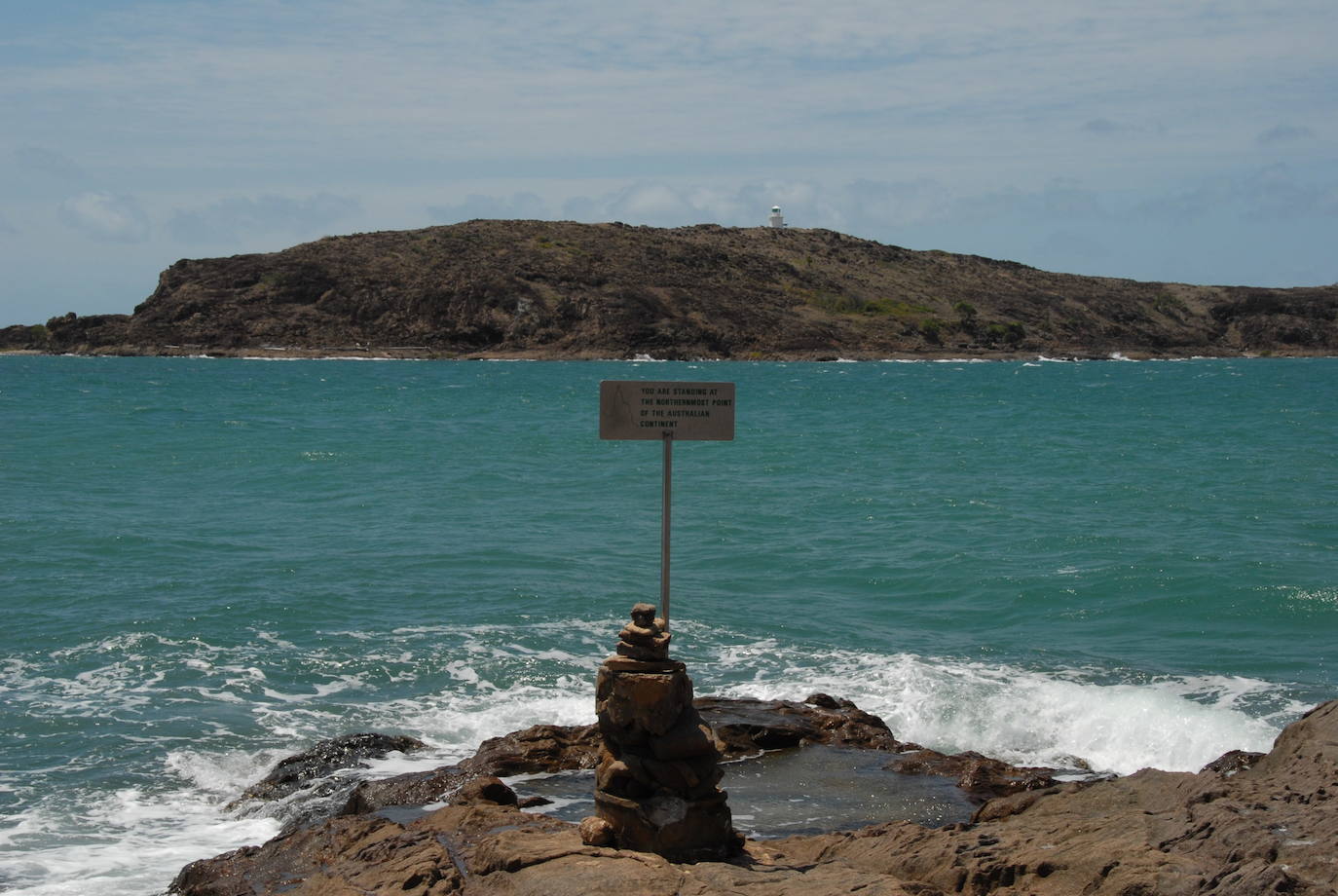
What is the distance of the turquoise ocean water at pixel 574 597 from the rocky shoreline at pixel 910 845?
0.97 m

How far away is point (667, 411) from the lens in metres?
8.75

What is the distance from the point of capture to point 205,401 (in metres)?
56.2

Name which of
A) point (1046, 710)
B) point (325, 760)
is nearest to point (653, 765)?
point (325, 760)

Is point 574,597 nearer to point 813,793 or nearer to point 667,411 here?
point 813,793

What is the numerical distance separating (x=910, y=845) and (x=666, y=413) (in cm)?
300

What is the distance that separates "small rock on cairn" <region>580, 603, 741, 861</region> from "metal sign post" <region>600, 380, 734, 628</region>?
2.15ft

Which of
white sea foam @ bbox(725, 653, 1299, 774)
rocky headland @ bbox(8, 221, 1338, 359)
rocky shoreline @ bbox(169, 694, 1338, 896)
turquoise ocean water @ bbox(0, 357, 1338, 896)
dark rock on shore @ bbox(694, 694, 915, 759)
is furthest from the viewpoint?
rocky headland @ bbox(8, 221, 1338, 359)

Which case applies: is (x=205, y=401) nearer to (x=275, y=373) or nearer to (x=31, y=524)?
(x=275, y=373)

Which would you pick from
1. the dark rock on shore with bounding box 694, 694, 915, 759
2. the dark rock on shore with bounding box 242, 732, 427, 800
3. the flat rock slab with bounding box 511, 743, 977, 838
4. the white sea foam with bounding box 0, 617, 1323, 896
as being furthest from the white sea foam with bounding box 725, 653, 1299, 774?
the dark rock on shore with bounding box 242, 732, 427, 800

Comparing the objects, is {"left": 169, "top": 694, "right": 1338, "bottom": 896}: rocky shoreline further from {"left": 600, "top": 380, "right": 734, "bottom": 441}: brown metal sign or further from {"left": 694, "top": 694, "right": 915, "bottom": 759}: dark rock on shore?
{"left": 600, "top": 380, "right": 734, "bottom": 441}: brown metal sign

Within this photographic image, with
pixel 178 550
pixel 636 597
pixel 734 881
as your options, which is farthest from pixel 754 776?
pixel 178 550

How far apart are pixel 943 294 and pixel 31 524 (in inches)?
4751

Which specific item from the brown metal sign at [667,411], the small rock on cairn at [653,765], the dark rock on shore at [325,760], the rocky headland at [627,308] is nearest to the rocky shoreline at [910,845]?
the dark rock on shore at [325,760]

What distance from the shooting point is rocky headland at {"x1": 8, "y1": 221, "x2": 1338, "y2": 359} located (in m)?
110
